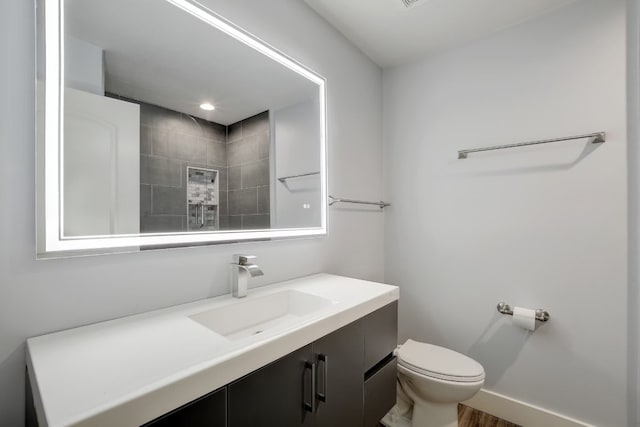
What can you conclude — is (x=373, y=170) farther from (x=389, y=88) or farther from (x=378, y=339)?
(x=378, y=339)

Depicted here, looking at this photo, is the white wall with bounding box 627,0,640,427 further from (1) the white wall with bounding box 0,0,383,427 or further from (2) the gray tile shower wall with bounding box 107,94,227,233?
(2) the gray tile shower wall with bounding box 107,94,227,233

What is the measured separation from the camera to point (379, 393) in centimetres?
126

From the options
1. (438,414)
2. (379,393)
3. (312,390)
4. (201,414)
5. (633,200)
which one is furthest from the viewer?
(438,414)

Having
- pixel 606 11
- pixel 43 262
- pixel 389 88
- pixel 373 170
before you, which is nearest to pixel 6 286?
pixel 43 262

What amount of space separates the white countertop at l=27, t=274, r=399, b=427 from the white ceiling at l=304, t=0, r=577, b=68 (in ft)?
5.34

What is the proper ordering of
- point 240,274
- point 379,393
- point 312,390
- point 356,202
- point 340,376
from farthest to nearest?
point 356,202, point 379,393, point 240,274, point 340,376, point 312,390

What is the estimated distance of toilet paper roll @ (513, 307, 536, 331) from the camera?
1.56m

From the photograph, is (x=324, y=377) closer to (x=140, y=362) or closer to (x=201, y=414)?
(x=201, y=414)

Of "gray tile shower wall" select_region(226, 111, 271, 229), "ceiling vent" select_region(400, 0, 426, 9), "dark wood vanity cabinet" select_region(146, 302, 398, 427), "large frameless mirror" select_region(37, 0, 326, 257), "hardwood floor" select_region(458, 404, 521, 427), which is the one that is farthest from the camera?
"hardwood floor" select_region(458, 404, 521, 427)

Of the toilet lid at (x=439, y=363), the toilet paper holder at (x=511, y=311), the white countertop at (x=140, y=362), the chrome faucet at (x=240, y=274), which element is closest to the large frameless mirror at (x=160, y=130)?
the chrome faucet at (x=240, y=274)

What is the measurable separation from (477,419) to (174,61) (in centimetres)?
249

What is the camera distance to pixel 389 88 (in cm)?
223

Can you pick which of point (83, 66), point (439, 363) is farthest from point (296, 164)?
point (439, 363)

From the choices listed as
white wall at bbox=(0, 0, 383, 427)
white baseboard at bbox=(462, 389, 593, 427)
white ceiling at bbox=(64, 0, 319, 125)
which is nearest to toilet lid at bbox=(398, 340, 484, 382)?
white baseboard at bbox=(462, 389, 593, 427)
